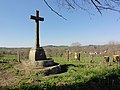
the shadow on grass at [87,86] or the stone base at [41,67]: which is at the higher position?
the stone base at [41,67]

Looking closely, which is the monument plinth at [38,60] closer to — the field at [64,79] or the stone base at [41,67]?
the stone base at [41,67]

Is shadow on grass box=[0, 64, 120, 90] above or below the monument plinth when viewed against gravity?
below

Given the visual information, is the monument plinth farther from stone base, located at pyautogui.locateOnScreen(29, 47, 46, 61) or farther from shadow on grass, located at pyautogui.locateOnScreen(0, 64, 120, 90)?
shadow on grass, located at pyautogui.locateOnScreen(0, 64, 120, 90)

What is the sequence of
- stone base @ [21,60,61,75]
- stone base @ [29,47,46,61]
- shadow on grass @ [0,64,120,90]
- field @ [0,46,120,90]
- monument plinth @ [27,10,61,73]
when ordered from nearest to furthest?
shadow on grass @ [0,64,120,90], field @ [0,46,120,90], stone base @ [21,60,61,75], monument plinth @ [27,10,61,73], stone base @ [29,47,46,61]

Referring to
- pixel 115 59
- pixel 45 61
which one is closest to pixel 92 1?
pixel 45 61

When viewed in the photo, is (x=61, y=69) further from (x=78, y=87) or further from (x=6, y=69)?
(x=78, y=87)

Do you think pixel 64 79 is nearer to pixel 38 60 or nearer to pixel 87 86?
pixel 87 86

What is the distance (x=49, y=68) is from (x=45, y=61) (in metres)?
1.19

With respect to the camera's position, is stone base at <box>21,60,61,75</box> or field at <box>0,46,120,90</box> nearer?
field at <box>0,46,120,90</box>

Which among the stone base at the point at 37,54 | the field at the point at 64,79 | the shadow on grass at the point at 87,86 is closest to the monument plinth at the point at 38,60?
the stone base at the point at 37,54

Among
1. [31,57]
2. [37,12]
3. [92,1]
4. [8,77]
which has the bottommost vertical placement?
[8,77]

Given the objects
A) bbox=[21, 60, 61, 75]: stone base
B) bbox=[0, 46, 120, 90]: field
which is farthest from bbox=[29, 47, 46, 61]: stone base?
bbox=[0, 46, 120, 90]: field

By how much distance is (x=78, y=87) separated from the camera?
9.89 metres

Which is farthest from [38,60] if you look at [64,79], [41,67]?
[64,79]
